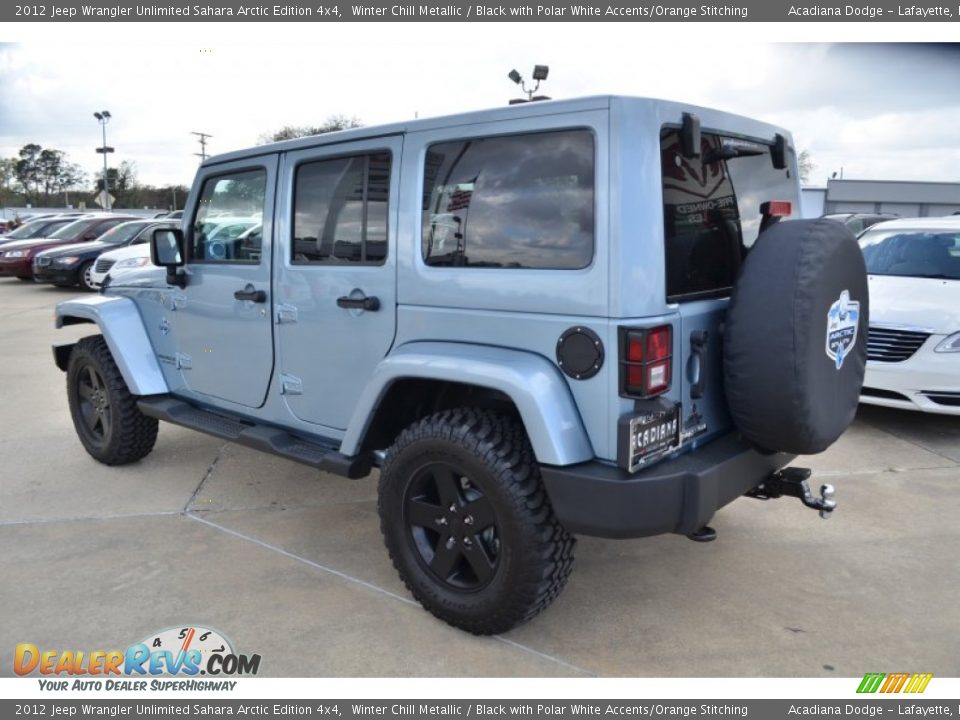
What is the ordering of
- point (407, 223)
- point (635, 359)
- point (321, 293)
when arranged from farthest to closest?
point (321, 293)
point (407, 223)
point (635, 359)

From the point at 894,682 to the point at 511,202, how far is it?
2224 millimetres

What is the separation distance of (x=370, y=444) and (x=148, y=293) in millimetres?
2175

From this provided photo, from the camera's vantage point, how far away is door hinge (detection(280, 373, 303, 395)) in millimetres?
3654

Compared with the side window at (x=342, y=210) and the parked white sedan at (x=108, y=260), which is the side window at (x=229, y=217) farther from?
the parked white sedan at (x=108, y=260)

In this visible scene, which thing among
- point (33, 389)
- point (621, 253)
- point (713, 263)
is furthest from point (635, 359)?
point (33, 389)

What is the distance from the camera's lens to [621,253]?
2.47m

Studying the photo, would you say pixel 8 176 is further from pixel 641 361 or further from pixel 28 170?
pixel 641 361

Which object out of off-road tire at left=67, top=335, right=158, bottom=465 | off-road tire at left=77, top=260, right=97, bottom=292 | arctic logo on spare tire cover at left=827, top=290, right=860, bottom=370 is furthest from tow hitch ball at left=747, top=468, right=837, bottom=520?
off-road tire at left=77, top=260, right=97, bottom=292

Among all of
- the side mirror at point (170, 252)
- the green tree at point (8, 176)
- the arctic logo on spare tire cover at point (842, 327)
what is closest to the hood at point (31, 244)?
the side mirror at point (170, 252)

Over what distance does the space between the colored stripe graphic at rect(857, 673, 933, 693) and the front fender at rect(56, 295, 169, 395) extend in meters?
3.93

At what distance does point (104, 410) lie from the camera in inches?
191

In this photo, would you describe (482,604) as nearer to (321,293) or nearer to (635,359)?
(635,359)

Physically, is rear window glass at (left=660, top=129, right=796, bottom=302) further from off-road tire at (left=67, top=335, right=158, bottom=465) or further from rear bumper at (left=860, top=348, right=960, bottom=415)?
off-road tire at (left=67, top=335, right=158, bottom=465)

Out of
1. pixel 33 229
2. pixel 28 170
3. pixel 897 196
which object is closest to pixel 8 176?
pixel 28 170
